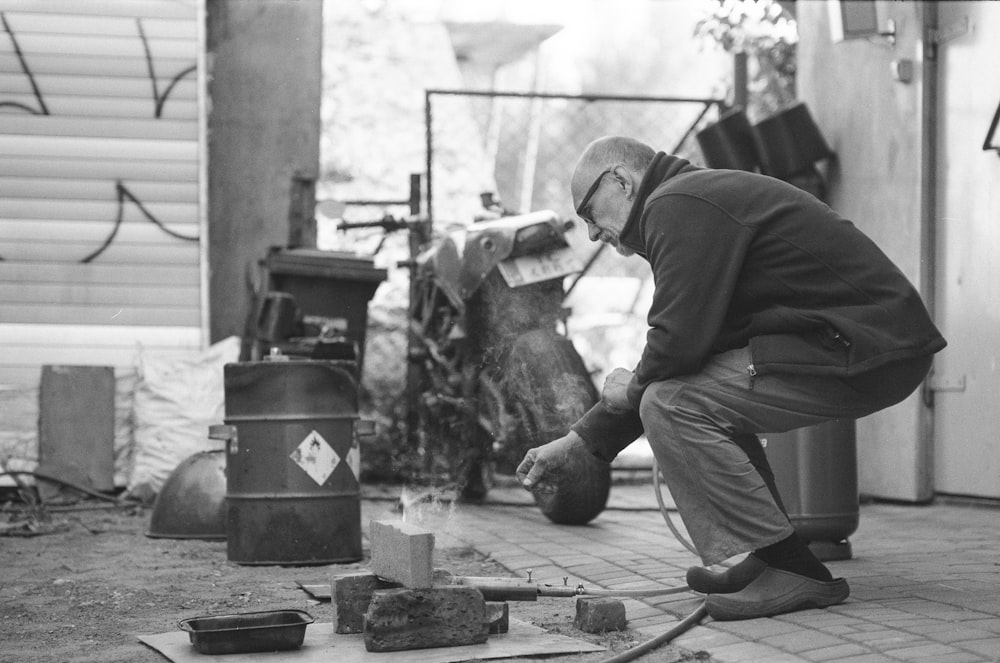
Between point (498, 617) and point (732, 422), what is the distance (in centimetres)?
90

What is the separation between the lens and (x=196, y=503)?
20.7 ft

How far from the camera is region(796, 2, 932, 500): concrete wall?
23.2 feet

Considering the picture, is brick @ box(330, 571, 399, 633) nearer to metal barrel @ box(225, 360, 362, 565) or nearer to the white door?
metal barrel @ box(225, 360, 362, 565)

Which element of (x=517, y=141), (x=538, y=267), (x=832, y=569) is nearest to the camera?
(x=832, y=569)

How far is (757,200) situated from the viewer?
3.79 metres

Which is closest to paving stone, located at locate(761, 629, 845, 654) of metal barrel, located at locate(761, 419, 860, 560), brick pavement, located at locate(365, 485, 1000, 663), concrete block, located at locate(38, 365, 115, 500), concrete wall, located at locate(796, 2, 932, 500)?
brick pavement, located at locate(365, 485, 1000, 663)

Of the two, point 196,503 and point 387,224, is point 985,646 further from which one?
point 387,224

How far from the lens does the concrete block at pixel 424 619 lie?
11.9ft

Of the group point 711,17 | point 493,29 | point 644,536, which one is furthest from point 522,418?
point 493,29

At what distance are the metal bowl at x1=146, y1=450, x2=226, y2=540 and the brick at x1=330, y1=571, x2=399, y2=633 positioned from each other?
99.0 inches

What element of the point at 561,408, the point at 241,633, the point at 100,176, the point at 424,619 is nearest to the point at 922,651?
the point at 424,619

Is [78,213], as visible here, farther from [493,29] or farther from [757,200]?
[493,29]

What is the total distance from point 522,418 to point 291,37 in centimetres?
415

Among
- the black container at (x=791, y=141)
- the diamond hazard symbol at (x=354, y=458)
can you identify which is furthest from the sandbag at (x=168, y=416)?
the black container at (x=791, y=141)
